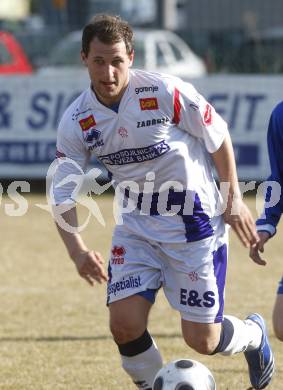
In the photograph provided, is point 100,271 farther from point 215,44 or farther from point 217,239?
point 215,44

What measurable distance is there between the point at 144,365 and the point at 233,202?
3.10ft

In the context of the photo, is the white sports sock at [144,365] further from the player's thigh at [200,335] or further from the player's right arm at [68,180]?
the player's right arm at [68,180]

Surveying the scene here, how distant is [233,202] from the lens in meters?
5.69

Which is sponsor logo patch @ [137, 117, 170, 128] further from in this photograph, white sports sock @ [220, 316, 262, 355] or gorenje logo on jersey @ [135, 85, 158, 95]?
white sports sock @ [220, 316, 262, 355]

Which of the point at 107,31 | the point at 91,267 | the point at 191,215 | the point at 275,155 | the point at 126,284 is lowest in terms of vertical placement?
the point at 126,284

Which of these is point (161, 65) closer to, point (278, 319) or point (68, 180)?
point (68, 180)

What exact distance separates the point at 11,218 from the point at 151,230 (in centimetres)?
763

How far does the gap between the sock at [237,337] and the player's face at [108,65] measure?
53.8 inches

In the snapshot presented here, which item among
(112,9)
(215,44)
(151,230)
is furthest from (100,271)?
(112,9)

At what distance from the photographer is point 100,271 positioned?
554cm

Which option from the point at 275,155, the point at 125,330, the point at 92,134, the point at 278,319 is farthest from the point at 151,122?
the point at 278,319

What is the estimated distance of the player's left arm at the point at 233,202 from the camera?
5604 millimetres

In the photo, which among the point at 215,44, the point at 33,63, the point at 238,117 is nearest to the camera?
the point at 238,117

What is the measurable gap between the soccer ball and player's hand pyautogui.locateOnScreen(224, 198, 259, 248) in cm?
66
